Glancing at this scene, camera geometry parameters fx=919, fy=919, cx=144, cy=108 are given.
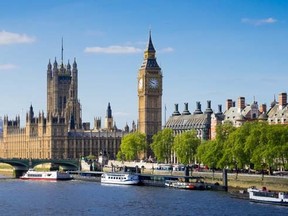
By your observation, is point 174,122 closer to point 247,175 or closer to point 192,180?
point 192,180

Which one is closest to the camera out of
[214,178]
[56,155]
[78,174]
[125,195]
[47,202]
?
[47,202]

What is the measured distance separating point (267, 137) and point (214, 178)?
33.0ft

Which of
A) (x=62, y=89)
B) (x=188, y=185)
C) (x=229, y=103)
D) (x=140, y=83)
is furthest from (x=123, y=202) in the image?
(x=62, y=89)

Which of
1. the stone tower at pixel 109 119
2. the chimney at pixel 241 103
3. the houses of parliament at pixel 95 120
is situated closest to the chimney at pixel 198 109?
the houses of parliament at pixel 95 120

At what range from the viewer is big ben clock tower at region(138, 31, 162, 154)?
456 ft

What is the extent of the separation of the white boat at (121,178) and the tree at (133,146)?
2640 centimetres

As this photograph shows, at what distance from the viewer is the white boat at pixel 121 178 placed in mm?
98769

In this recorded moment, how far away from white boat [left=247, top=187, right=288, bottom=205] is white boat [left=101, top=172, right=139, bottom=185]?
27.9 metres

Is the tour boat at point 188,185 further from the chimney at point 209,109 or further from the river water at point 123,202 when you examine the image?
the chimney at point 209,109

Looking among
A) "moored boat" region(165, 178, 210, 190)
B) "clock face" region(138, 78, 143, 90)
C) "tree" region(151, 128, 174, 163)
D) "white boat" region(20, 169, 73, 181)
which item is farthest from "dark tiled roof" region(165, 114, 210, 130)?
"moored boat" region(165, 178, 210, 190)

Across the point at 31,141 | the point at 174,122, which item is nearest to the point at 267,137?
the point at 174,122

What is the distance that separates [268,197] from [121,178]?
32.6 meters

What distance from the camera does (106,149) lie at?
16050cm

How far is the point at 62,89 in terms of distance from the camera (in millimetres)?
184500
